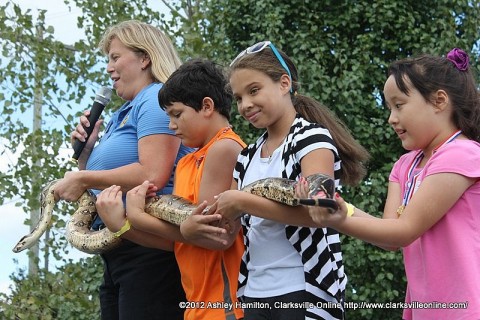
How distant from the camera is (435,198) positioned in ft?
10.4

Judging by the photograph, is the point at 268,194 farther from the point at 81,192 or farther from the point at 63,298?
the point at 63,298

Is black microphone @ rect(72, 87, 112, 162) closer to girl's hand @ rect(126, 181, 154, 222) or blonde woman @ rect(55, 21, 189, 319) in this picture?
blonde woman @ rect(55, 21, 189, 319)

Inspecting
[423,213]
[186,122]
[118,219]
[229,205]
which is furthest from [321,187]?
A: [118,219]

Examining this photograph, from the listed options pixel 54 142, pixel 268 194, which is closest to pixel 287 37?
pixel 54 142

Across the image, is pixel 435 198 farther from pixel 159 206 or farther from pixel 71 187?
pixel 71 187

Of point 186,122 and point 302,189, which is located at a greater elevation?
point 186,122

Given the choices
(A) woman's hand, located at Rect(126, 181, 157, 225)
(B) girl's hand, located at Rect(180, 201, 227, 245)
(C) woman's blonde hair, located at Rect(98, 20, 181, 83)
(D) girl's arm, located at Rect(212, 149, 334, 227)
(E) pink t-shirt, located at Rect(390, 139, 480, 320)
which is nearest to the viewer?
(E) pink t-shirt, located at Rect(390, 139, 480, 320)

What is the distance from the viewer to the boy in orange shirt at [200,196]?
3.72m

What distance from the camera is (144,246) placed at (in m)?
4.12

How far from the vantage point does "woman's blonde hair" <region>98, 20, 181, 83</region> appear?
4.55m

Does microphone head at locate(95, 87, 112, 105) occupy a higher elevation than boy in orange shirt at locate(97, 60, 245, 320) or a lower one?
higher

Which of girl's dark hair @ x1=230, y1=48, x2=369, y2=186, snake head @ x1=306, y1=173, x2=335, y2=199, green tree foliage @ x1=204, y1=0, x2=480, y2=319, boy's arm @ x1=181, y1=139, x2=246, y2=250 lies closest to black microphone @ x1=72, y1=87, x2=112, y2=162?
boy's arm @ x1=181, y1=139, x2=246, y2=250

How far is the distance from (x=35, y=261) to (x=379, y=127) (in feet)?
13.1

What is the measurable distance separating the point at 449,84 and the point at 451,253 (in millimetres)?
738
